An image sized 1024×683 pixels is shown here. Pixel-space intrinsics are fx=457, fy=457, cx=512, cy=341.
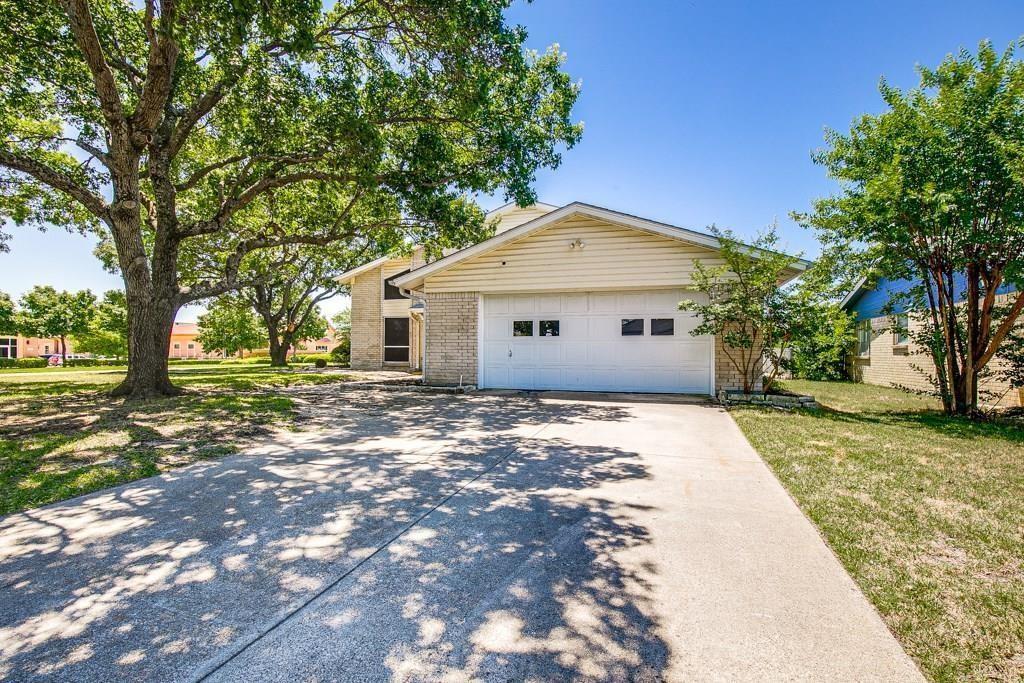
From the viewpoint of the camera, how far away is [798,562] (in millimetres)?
2838

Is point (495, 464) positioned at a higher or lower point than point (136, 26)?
lower

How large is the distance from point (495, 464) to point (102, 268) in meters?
28.0

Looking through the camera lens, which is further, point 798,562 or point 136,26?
point 136,26

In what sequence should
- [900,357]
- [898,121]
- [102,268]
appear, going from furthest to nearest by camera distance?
[102,268], [900,357], [898,121]

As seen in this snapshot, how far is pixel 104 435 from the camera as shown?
20.1ft

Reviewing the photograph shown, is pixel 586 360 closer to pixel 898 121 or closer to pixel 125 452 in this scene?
pixel 898 121

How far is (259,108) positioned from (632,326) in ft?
31.2

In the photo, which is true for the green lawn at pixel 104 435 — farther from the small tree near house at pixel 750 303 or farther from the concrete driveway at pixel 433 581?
the small tree near house at pixel 750 303

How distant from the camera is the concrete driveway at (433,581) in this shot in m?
1.93

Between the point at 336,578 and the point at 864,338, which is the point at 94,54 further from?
the point at 864,338

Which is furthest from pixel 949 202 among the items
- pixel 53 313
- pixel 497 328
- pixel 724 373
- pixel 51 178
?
pixel 53 313

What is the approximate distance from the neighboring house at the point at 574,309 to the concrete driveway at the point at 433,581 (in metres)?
6.34

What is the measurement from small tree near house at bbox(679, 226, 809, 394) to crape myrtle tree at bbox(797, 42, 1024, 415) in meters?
0.96

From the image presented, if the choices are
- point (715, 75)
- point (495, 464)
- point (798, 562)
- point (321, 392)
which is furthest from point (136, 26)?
point (798, 562)
